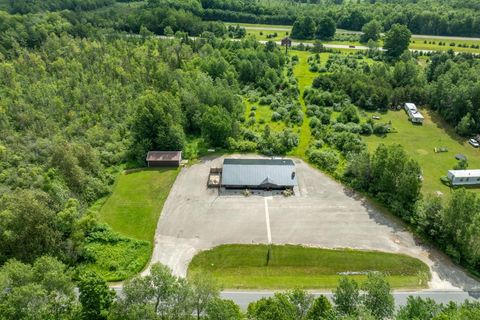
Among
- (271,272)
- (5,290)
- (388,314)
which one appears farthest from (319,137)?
(5,290)

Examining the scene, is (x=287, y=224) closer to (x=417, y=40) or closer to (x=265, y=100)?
(x=265, y=100)

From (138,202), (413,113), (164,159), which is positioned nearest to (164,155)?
(164,159)

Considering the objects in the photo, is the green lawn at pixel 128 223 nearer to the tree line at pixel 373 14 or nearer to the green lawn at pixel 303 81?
the green lawn at pixel 303 81

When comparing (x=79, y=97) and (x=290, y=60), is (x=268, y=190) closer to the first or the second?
(x=79, y=97)

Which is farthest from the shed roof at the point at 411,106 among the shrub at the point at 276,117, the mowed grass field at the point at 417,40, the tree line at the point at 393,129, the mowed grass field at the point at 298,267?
the mowed grass field at the point at 417,40

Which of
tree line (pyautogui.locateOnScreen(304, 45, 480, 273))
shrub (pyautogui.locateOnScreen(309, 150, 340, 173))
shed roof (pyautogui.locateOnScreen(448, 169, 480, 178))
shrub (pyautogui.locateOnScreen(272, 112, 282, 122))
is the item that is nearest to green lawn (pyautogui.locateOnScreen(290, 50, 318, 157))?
tree line (pyautogui.locateOnScreen(304, 45, 480, 273))

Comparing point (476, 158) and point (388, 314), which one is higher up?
point (388, 314)
